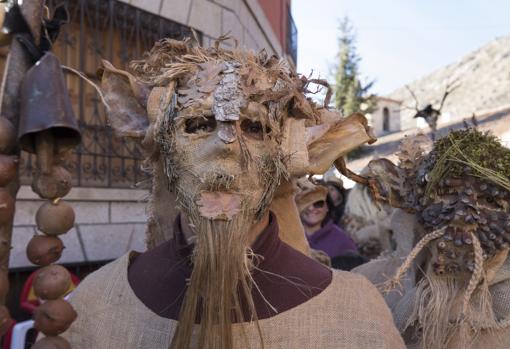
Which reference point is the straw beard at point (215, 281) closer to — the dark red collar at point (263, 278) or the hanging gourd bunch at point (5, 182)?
the dark red collar at point (263, 278)

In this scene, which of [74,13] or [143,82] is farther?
[74,13]

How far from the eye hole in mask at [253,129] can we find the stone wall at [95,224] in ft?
11.8

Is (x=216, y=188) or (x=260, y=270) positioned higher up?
(x=216, y=188)

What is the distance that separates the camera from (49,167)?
1533mm

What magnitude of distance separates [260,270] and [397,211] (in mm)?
1322

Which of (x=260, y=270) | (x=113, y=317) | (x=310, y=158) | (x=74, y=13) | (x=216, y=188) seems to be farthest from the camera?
(x=74, y=13)

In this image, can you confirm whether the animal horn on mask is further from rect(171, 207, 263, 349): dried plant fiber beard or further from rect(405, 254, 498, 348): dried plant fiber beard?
rect(405, 254, 498, 348): dried plant fiber beard

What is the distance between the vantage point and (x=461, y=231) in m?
2.28

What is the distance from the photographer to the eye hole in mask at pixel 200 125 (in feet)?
5.08

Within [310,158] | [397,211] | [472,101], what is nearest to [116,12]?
[397,211]

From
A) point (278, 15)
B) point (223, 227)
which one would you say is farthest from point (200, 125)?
point (278, 15)

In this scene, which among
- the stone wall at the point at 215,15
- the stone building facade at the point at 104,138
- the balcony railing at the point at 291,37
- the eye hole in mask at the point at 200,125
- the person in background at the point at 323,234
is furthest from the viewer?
the balcony railing at the point at 291,37

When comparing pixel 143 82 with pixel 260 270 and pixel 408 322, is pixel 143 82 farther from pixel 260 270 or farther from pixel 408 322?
pixel 408 322

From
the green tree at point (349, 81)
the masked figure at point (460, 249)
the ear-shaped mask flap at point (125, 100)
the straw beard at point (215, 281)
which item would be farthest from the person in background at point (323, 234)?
the green tree at point (349, 81)
